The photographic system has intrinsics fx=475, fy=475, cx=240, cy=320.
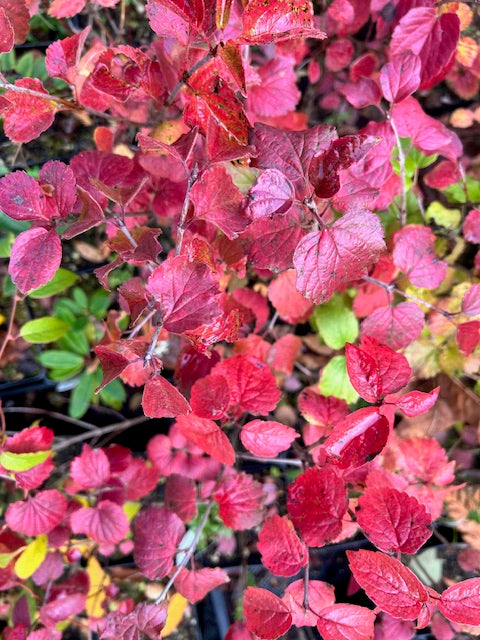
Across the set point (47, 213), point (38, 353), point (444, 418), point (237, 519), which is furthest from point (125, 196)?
point (444, 418)

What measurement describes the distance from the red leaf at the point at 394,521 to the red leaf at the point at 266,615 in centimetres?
15

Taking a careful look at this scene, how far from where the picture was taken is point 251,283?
117cm

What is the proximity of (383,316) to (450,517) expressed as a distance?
644 millimetres

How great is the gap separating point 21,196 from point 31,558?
71cm

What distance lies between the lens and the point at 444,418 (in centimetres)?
112

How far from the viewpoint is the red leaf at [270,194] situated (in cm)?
56

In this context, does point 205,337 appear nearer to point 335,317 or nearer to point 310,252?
point 310,252

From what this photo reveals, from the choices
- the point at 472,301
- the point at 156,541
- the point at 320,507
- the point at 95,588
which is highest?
the point at 472,301

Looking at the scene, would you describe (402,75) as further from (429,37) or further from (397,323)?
(397,323)

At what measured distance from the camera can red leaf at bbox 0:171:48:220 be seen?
1.95 ft

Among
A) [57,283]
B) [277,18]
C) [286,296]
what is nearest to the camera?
[277,18]

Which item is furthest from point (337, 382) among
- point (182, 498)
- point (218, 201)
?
point (218, 201)

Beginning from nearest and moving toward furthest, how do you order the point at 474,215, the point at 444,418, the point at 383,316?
the point at 383,316
the point at 474,215
the point at 444,418

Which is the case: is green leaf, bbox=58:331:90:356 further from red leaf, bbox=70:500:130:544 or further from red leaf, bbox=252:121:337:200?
red leaf, bbox=252:121:337:200
